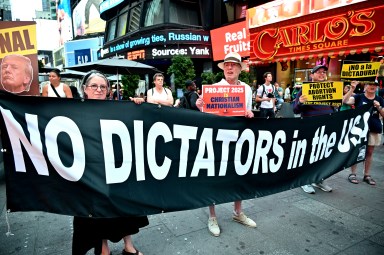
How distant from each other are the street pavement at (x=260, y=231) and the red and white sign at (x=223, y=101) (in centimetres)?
153

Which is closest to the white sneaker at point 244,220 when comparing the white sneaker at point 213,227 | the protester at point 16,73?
the white sneaker at point 213,227

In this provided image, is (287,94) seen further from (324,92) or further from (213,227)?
(213,227)

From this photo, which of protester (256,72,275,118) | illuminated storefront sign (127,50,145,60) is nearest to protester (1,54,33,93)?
protester (256,72,275,118)

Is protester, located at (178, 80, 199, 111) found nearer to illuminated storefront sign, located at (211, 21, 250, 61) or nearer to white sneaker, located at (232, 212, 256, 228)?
white sneaker, located at (232, 212, 256, 228)

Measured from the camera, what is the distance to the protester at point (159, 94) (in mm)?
6484

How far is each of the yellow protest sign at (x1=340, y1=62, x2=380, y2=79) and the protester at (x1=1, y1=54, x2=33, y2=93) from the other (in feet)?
15.3

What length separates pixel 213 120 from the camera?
2754 millimetres

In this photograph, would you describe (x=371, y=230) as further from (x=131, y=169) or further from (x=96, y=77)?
(x=96, y=77)

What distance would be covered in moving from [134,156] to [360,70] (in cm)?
386

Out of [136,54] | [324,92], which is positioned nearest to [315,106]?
[324,92]

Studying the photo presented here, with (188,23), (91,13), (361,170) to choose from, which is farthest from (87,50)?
(361,170)

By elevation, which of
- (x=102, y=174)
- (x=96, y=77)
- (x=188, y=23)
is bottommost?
(x=102, y=174)

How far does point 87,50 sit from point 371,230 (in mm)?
42112

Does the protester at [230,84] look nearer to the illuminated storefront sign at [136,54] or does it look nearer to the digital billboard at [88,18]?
the illuminated storefront sign at [136,54]
